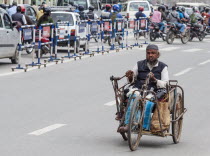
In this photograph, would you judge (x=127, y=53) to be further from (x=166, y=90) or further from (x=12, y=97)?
(x=166, y=90)

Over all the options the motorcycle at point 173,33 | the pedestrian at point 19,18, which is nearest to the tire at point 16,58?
the pedestrian at point 19,18

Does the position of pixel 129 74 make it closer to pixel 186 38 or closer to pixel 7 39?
pixel 7 39

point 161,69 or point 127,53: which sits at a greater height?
point 161,69

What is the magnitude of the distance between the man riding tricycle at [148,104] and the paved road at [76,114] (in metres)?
0.24

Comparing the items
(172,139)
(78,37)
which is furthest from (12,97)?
(78,37)

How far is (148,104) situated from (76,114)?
353 centimetres

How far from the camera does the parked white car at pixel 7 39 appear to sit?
72.7 feet

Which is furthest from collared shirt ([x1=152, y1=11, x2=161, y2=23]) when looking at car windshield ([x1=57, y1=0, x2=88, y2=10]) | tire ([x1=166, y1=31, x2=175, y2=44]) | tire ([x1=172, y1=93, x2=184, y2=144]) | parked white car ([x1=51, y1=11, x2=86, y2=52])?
tire ([x1=172, y1=93, x2=184, y2=144])

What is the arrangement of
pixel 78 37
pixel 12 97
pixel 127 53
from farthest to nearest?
pixel 127 53, pixel 78 37, pixel 12 97

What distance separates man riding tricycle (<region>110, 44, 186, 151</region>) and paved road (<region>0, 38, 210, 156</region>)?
0.78ft

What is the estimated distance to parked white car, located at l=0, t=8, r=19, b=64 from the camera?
72.7 ft

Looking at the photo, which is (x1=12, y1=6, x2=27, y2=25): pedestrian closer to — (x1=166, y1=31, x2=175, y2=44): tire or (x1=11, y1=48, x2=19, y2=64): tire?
(x1=11, y1=48, x2=19, y2=64): tire

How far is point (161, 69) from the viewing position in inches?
394

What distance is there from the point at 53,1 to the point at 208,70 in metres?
52.8
